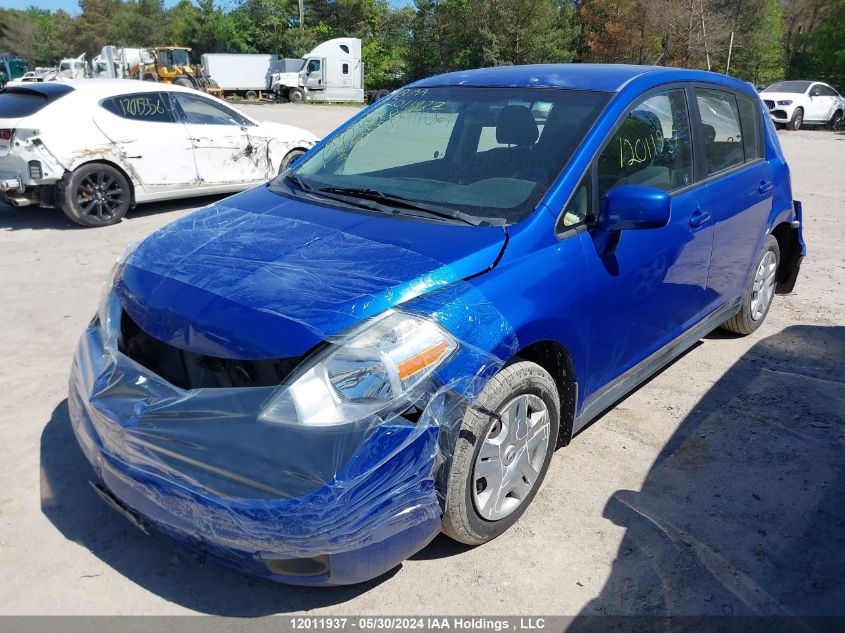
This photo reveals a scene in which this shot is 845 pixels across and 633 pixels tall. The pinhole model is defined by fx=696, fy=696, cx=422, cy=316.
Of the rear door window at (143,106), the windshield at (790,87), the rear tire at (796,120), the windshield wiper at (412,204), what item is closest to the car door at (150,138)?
the rear door window at (143,106)

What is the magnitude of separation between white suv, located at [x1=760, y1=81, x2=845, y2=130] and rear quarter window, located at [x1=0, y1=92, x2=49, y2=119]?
2096cm

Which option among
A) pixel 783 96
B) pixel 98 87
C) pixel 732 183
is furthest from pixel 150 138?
pixel 783 96

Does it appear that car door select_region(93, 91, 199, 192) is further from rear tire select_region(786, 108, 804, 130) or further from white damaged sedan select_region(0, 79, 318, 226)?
rear tire select_region(786, 108, 804, 130)

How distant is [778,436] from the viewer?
3.74m

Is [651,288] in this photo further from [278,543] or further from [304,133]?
[304,133]

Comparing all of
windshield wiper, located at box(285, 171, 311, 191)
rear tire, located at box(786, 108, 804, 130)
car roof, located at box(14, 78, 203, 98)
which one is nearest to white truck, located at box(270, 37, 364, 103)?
rear tire, located at box(786, 108, 804, 130)

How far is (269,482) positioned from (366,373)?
1.50 ft

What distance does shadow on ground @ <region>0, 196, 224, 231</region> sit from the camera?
810 centimetres

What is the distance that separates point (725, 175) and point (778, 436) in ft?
4.97

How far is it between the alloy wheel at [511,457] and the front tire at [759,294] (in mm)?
2538

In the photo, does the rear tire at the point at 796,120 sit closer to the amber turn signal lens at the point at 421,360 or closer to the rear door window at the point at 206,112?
the rear door window at the point at 206,112

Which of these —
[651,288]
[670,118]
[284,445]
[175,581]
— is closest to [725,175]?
[670,118]

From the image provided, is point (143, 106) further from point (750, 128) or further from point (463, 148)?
point (750, 128)

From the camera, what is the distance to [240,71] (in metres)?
43.6
